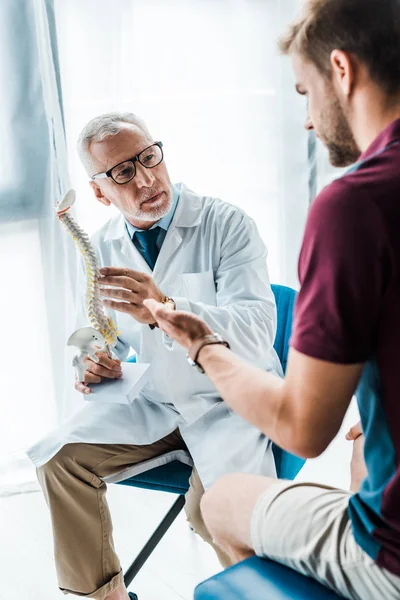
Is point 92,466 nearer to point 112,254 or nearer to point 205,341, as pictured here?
point 112,254

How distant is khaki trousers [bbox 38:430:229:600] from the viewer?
1.65 m

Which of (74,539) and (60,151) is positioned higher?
(60,151)

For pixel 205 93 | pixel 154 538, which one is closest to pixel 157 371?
pixel 154 538

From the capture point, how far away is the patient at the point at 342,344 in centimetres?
79

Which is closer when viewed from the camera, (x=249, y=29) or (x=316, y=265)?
(x=316, y=265)

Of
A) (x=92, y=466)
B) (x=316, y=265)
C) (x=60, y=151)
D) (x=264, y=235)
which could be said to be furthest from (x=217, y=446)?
(x=264, y=235)

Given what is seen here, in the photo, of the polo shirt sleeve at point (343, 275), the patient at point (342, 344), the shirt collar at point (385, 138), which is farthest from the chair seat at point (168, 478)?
the shirt collar at point (385, 138)

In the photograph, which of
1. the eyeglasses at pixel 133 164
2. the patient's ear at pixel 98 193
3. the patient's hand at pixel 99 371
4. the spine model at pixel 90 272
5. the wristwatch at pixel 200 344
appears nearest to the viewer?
the wristwatch at pixel 200 344

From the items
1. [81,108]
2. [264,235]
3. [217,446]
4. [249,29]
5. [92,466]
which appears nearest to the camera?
[217,446]

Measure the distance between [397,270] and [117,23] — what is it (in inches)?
75.1

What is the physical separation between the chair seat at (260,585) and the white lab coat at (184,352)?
0.52m

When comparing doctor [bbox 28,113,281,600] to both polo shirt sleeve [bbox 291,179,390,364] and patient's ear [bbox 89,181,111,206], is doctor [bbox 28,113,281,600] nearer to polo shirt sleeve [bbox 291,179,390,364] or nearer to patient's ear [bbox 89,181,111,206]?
patient's ear [bbox 89,181,111,206]

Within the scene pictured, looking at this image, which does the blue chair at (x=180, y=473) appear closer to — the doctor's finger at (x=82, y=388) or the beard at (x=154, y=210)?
the doctor's finger at (x=82, y=388)

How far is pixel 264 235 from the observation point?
2969mm
